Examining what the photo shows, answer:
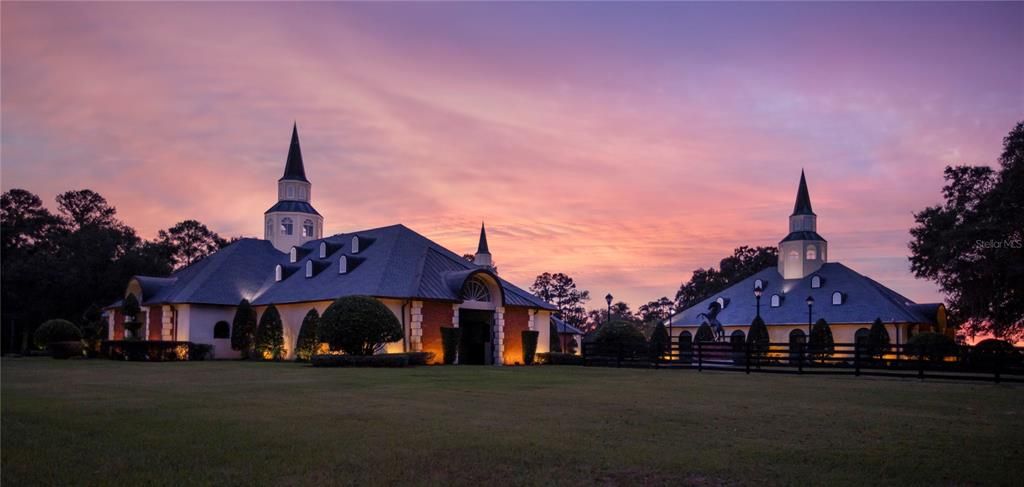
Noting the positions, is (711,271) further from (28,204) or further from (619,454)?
(619,454)

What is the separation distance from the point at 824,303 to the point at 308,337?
38.5 metres

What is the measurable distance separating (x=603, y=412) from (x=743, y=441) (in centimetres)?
371

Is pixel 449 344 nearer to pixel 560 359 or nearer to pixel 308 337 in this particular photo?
pixel 560 359

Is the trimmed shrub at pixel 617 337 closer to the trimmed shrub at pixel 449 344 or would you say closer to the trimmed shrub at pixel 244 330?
the trimmed shrub at pixel 449 344

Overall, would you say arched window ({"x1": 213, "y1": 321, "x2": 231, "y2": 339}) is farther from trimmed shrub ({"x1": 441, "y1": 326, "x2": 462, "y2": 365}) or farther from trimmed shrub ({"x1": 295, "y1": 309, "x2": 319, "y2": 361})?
trimmed shrub ({"x1": 441, "y1": 326, "x2": 462, "y2": 365})

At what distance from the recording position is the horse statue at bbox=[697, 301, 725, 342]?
57750 mm

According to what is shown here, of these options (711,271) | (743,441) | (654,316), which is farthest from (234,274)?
(654,316)

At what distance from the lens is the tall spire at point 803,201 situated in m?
61.9

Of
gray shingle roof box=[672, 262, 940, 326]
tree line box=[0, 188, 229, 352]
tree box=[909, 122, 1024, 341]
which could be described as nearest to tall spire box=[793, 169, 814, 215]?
gray shingle roof box=[672, 262, 940, 326]

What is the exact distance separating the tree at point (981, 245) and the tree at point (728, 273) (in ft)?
138

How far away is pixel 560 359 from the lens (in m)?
37.7

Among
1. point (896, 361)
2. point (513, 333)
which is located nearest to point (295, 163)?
point (513, 333)

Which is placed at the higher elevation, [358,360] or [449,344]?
[449,344]

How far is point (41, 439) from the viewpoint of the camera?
31.3ft
